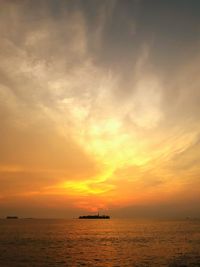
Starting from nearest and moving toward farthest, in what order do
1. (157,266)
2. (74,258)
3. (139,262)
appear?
(157,266) → (139,262) → (74,258)

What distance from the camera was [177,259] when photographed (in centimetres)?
5047

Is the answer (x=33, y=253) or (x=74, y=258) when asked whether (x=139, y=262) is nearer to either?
(x=74, y=258)

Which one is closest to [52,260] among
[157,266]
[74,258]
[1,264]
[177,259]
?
[74,258]

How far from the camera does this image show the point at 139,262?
48.1 m

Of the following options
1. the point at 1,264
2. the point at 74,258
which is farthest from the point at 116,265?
the point at 1,264

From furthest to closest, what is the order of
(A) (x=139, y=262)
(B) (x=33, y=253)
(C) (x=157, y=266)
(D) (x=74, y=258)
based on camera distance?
(B) (x=33, y=253) < (D) (x=74, y=258) < (A) (x=139, y=262) < (C) (x=157, y=266)

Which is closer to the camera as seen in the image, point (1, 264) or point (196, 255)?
point (1, 264)

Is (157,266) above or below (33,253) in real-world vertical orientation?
below

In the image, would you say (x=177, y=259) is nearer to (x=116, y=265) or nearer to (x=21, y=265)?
(x=116, y=265)

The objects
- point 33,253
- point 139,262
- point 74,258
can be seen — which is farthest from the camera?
point 33,253

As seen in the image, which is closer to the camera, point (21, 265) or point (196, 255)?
point (21, 265)

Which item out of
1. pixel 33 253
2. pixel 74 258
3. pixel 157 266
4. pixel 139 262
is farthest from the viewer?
pixel 33 253

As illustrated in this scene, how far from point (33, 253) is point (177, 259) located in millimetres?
27006

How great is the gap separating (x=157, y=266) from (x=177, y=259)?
8.33 metres
